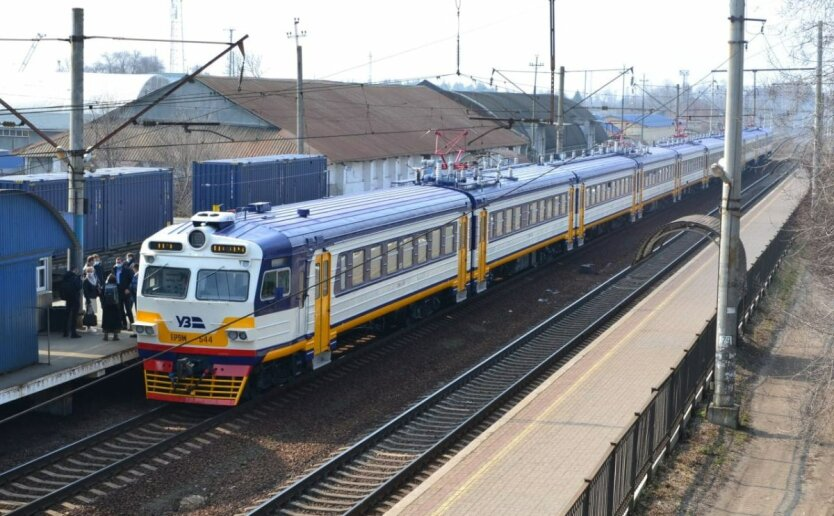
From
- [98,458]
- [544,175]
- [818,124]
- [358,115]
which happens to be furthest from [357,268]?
[358,115]

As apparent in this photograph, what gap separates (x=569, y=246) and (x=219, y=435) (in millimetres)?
21647

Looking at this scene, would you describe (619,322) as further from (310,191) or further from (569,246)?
(310,191)

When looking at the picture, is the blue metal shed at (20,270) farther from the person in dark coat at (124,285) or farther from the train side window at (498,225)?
the train side window at (498,225)

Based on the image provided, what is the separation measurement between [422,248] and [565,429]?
8.20 metres

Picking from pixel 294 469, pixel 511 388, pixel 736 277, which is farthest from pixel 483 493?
pixel 736 277

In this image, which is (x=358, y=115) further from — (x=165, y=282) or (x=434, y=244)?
(x=165, y=282)

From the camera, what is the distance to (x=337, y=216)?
1920 centimetres

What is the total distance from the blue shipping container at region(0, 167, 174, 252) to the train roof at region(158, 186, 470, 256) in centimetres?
775

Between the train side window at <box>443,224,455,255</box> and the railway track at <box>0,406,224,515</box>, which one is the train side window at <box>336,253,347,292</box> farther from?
the train side window at <box>443,224,455,255</box>

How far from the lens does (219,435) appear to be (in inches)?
595

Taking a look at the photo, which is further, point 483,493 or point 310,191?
point 310,191

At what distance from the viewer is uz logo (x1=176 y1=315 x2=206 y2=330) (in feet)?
52.5

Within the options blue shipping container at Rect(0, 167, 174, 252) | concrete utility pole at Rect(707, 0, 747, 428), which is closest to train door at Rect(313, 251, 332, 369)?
concrete utility pole at Rect(707, 0, 747, 428)

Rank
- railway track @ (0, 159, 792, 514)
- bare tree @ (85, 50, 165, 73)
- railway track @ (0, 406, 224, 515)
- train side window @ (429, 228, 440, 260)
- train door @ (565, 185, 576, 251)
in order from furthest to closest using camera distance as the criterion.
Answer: bare tree @ (85, 50, 165, 73) < train door @ (565, 185, 576, 251) < train side window @ (429, 228, 440, 260) < railway track @ (0, 159, 792, 514) < railway track @ (0, 406, 224, 515)
